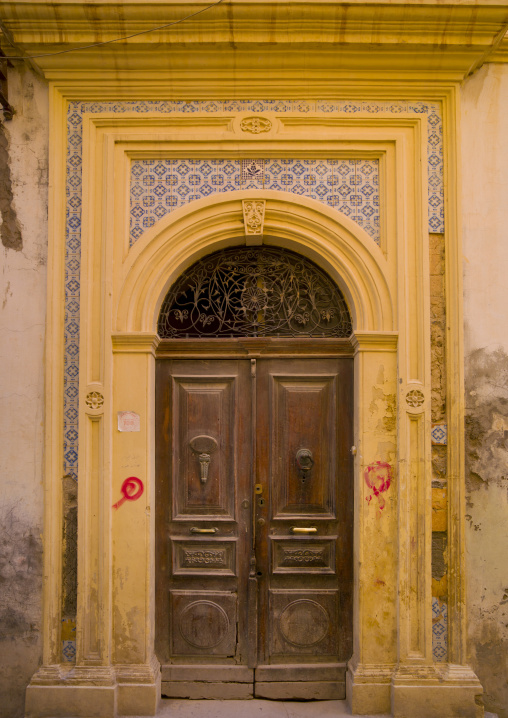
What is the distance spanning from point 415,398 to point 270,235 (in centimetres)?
161

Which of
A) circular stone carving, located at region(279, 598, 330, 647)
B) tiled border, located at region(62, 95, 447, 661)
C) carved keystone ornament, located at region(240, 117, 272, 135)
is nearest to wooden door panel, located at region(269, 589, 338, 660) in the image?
circular stone carving, located at region(279, 598, 330, 647)

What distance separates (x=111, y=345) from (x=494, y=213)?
2989 mm

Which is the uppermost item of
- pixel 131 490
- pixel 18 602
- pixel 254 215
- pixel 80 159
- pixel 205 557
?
pixel 80 159

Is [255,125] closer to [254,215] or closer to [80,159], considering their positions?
[254,215]

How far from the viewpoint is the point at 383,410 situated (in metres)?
4.14

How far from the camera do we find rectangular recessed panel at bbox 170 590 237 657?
4281mm

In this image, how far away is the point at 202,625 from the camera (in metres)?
4.29

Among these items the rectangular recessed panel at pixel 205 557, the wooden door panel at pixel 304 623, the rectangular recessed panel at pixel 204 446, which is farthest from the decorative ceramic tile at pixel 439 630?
the rectangular recessed panel at pixel 204 446

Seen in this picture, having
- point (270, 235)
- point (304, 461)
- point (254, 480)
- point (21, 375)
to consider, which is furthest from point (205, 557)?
point (270, 235)

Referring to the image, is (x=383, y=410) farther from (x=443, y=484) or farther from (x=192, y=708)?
(x=192, y=708)

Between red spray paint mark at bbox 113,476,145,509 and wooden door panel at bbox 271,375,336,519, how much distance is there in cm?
100

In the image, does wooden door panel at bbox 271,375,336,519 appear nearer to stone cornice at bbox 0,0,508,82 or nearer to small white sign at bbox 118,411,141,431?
small white sign at bbox 118,411,141,431

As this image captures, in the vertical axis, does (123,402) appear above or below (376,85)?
below

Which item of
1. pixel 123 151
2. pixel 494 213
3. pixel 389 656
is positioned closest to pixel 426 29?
pixel 494 213
